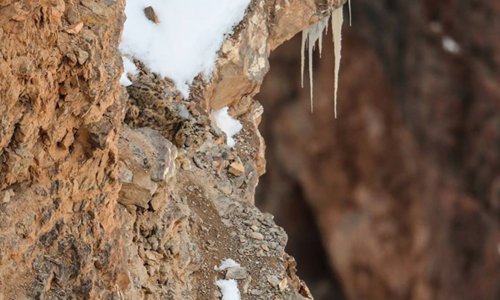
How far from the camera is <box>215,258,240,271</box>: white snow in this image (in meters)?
8.22

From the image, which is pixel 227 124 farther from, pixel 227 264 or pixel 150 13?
pixel 227 264

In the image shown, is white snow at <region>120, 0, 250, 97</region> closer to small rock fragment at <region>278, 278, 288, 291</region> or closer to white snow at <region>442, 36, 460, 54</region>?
small rock fragment at <region>278, 278, 288, 291</region>

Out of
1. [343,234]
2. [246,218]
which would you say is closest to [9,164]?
[246,218]

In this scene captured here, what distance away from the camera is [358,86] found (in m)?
23.9

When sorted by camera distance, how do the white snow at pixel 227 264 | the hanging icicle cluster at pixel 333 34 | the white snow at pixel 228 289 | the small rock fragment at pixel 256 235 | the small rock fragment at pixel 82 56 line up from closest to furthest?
the small rock fragment at pixel 82 56, the white snow at pixel 228 289, the white snow at pixel 227 264, the small rock fragment at pixel 256 235, the hanging icicle cluster at pixel 333 34

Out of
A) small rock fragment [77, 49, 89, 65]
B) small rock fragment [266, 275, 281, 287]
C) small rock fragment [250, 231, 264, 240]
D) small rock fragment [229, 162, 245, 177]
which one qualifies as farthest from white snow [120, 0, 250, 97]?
small rock fragment [77, 49, 89, 65]

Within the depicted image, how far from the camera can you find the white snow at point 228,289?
8.04m

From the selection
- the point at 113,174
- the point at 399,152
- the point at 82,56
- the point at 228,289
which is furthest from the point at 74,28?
the point at 399,152

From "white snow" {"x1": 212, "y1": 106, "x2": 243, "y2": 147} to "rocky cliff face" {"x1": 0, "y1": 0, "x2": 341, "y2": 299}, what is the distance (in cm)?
10

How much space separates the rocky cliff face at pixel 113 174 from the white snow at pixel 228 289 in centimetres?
6


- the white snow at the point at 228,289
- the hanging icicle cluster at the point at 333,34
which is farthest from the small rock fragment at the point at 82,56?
the hanging icicle cluster at the point at 333,34

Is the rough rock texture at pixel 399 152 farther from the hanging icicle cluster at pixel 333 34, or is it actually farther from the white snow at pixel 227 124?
the white snow at pixel 227 124

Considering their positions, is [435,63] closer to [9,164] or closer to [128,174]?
[128,174]

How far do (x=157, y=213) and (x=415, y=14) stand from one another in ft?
54.8
